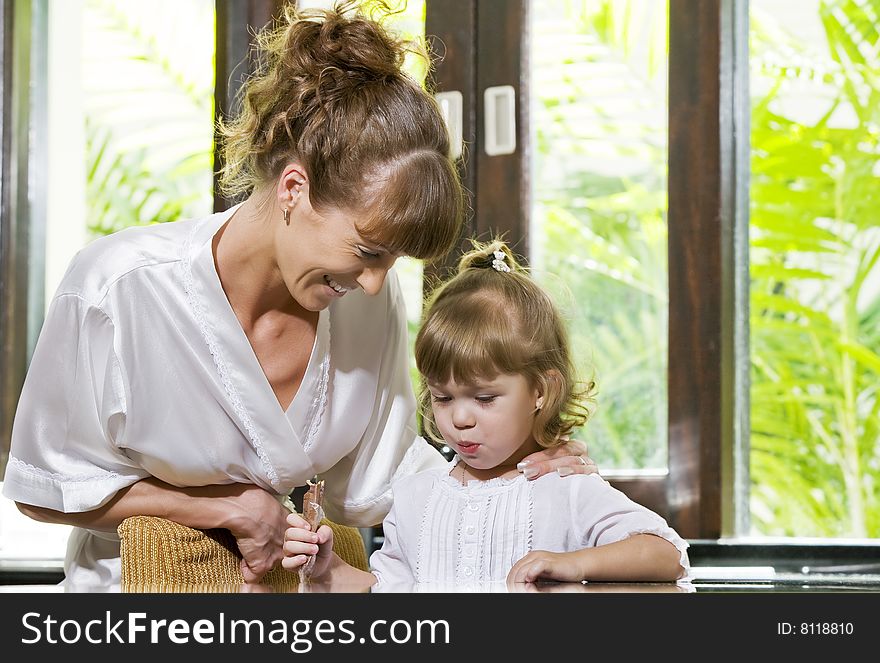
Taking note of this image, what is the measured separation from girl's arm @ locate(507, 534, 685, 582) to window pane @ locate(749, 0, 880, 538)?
0.91 meters

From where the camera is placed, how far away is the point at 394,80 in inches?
56.7

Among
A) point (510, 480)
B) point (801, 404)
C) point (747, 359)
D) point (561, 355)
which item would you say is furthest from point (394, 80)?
point (801, 404)

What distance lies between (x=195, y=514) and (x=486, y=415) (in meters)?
0.46

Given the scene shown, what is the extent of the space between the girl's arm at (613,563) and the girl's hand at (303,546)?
0.26 m

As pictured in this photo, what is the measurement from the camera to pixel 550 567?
103 cm

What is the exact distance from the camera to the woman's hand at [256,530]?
1.45 meters

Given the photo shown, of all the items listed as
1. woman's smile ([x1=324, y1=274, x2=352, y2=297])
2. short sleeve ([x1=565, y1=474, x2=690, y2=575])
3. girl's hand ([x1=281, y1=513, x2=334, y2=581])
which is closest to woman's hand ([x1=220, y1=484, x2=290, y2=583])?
girl's hand ([x1=281, y1=513, x2=334, y2=581])

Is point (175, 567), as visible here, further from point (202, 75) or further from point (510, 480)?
point (202, 75)

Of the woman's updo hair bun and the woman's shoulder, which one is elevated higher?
the woman's updo hair bun

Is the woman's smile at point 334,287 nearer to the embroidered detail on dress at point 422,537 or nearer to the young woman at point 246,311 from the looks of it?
the young woman at point 246,311

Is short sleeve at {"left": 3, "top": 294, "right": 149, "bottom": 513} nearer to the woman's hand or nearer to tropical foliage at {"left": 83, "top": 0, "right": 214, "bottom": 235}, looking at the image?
the woman's hand

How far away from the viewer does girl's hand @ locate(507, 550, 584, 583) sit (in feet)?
3.23

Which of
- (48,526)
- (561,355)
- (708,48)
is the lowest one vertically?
(48,526)
